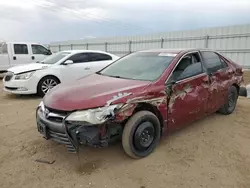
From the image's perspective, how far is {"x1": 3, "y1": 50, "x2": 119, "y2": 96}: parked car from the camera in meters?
6.71

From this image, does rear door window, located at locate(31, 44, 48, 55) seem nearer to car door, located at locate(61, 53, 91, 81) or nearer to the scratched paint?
car door, located at locate(61, 53, 91, 81)

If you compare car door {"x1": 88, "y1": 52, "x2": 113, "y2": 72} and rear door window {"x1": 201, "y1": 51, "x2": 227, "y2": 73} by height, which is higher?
rear door window {"x1": 201, "y1": 51, "x2": 227, "y2": 73}

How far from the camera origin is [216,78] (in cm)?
434

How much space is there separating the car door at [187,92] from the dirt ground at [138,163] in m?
0.41

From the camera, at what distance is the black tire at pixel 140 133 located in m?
2.96

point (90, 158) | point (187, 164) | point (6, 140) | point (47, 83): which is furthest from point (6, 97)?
point (187, 164)

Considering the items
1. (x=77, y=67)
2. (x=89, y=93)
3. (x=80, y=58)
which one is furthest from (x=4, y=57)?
(x=89, y=93)

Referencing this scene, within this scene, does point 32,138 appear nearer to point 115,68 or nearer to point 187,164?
point 115,68

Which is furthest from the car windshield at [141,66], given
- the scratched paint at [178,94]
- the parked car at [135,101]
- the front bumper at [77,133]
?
the front bumper at [77,133]

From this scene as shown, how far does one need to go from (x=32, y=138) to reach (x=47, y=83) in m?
3.42

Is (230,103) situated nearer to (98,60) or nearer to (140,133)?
(140,133)

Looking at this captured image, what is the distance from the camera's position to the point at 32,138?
388cm

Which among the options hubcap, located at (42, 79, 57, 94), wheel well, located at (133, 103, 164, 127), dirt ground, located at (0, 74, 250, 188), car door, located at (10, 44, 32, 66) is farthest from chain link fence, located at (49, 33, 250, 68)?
wheel well, located at (133, 103, 164, 127)

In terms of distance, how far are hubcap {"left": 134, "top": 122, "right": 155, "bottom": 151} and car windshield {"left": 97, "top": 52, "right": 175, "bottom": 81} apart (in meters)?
0.72
